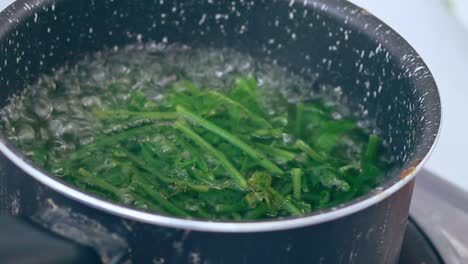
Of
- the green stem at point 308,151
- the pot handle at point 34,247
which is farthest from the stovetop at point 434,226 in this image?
the green stem at point 308,151

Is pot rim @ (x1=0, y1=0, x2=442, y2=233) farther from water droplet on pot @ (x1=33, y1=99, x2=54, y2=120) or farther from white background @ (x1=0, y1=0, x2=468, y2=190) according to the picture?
white background @ (x1=0, y1=0, x2=468, y2=190)

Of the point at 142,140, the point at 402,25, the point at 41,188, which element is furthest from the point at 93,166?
the point at 402,25

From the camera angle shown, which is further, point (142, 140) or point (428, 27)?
point (428, 27)

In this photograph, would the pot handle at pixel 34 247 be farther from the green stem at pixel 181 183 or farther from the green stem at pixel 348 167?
the green stem at pixel 348 167

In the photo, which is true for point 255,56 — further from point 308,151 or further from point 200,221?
point 200,221

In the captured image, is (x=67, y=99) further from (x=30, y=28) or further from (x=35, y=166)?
(x=35, y=166)

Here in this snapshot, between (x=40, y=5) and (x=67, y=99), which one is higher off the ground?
(x=40, y=5)

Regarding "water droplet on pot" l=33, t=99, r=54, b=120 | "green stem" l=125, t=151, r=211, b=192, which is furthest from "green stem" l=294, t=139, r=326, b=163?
"water droplet on pot" l=33, t=99, r=54, b=120

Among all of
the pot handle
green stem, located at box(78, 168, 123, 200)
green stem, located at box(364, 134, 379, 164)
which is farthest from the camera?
green stem, located at box(364, 134, 379, 164)
